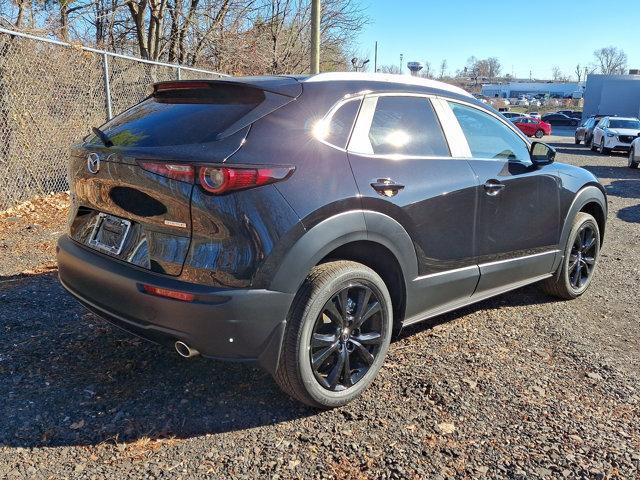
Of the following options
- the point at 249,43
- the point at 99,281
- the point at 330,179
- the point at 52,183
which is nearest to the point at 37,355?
the point at 99,281

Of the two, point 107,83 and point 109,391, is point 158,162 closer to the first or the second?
point 109,391

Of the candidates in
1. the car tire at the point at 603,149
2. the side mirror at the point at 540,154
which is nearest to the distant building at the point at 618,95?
the car tire at the point at 603,149

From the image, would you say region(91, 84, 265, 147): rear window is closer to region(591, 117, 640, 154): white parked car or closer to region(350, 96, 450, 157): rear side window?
region(350, 96, 450, 157): rear side window

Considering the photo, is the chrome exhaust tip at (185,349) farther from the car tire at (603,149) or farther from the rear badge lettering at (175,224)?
the car tire at (603,149)

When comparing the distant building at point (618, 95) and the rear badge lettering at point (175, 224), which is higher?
the distant building at point (618, 95)

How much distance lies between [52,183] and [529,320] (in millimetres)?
6620

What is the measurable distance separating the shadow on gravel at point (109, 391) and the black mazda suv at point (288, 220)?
408 millimetres

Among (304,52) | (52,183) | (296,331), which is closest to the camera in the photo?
(296,331)

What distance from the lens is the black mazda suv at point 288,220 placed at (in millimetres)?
2498

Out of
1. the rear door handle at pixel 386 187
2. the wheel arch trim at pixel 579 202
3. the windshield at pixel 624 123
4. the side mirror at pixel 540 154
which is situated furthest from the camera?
the windshield at pixel 624 123

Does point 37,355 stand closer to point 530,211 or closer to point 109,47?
point 530,211

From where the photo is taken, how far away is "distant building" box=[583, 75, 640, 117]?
42353mm

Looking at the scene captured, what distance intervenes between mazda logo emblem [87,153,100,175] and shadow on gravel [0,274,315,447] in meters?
1.22

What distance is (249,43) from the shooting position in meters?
17.1
